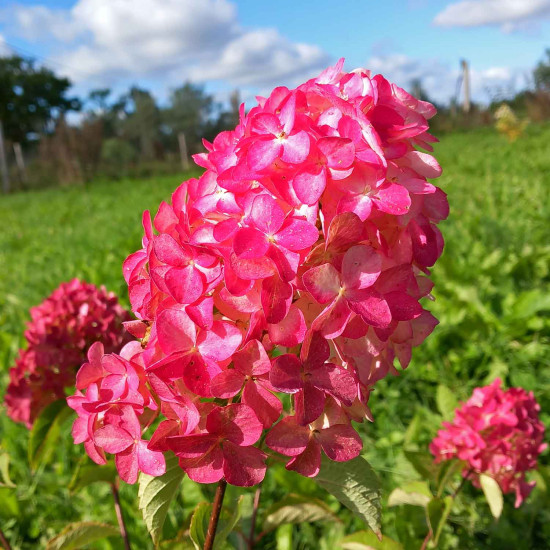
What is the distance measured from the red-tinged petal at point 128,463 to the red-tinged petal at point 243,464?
14 centimetres

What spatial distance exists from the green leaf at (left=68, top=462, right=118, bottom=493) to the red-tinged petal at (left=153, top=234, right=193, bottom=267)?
1.99 feet

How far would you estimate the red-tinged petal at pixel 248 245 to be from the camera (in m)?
0.57

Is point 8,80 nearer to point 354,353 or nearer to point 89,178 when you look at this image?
point 89,178

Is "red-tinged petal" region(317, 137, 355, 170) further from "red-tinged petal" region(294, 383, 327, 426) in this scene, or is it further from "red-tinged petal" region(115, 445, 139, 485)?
"red-tinged petal" region(115, 445, 139, 485)

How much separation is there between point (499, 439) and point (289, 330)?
0.87 metres

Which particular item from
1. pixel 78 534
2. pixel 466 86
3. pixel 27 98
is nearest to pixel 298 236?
pixel 78 534

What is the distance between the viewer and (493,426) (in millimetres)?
1256

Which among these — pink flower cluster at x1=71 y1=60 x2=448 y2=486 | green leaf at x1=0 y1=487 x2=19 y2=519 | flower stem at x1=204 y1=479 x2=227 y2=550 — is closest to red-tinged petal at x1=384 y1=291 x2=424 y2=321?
pink flower cluster at x1=71 y1=60 x2=448 y2=486

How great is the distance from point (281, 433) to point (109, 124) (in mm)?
39720

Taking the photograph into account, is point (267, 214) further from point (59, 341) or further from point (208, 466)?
point (59, 341)

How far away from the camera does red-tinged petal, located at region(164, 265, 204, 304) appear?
1.98 ft

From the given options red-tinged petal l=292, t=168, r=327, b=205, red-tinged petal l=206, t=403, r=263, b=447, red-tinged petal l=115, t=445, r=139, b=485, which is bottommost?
red-tinged petal l=115, t=445, r=139, b=485

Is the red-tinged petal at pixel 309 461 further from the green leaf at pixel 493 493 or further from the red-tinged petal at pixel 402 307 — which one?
the green leaf at pixel 493 493

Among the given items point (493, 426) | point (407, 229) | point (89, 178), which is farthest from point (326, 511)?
point (89, 178)
